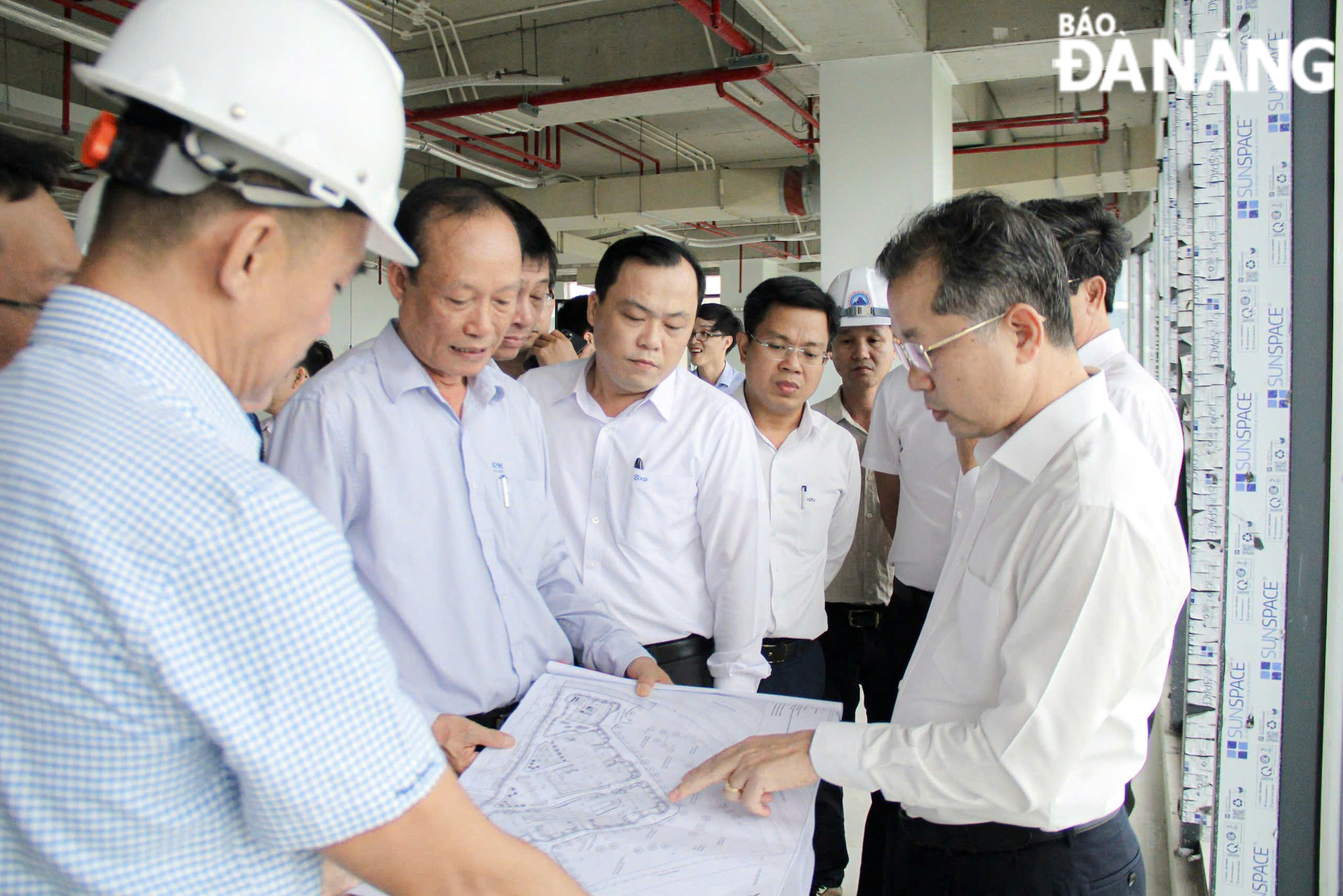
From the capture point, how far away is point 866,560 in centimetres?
313

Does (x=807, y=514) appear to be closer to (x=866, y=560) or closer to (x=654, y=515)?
(x=866, y=560)

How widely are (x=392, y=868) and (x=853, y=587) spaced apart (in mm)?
2510

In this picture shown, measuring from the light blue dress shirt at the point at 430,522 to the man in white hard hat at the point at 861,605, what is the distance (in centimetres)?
136

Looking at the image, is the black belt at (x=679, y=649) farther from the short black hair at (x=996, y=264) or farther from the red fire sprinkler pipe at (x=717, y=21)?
the red fire sprinkler pipe at (x=717, y=21)

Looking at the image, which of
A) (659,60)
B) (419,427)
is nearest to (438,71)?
(659,60)

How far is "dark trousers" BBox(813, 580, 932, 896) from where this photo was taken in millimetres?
2635

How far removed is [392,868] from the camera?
70 centimetres

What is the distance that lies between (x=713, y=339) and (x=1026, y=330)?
359 cm

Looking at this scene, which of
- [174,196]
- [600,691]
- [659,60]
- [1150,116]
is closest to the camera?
[174,196]

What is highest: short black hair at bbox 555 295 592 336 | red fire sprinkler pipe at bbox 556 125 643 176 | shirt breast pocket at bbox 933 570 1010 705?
red fire sprinkler pipe at bbox 556 125 643 176

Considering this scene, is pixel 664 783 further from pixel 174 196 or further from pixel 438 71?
pixel 438 71

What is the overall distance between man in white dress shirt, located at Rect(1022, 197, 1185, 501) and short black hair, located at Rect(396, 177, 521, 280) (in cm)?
129

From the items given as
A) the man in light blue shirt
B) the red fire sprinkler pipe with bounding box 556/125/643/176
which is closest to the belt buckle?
the man in light blue shirt

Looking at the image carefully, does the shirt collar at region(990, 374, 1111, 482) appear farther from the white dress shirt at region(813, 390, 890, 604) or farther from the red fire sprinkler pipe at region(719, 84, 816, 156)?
the red fire sprinkler pipe at region(719, 84, 816, 156)
